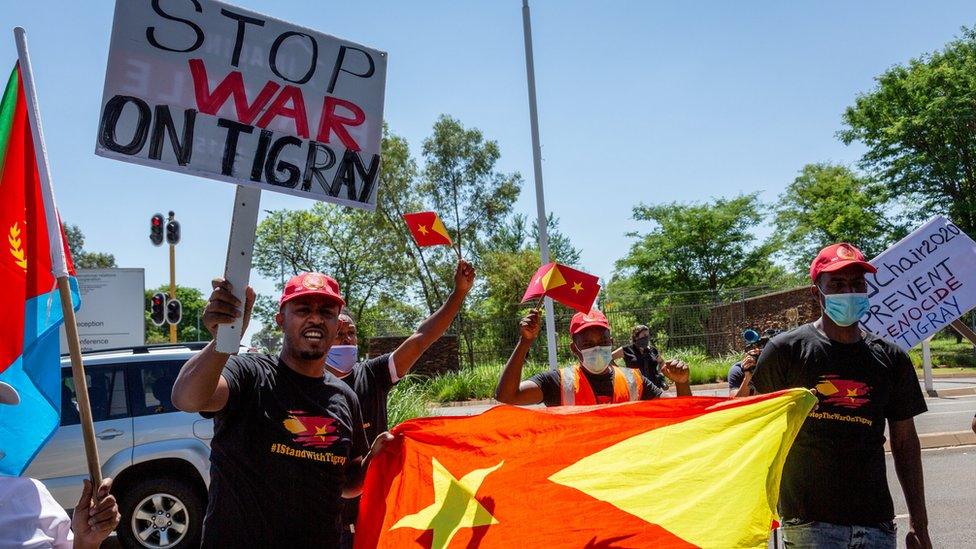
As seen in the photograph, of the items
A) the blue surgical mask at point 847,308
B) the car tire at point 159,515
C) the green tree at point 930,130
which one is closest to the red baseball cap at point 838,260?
the blue surgical mask at point 847,308

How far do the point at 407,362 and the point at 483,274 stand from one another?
95.2 ft

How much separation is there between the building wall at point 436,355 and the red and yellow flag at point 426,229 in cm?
1969

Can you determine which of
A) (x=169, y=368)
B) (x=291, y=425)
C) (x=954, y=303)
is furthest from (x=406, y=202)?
(x=291, y=425)

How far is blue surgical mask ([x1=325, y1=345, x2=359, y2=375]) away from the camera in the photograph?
196 inches

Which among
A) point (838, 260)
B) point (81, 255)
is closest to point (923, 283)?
point (838, 260)

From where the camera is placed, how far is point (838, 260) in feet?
12.1

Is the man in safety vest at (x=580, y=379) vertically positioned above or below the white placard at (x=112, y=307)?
below

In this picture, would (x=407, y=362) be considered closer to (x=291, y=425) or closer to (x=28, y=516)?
(x=291, y=425)

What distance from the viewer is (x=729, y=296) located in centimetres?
2814

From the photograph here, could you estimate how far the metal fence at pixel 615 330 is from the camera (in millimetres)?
26125

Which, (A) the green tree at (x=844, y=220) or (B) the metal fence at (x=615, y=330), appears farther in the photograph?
(A) the green tree at (x=844, y=220)

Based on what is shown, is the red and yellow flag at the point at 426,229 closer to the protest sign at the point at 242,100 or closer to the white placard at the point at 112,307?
the protest sign at the point at 242,100

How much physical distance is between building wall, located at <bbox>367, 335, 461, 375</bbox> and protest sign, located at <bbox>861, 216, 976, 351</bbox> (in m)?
19.8

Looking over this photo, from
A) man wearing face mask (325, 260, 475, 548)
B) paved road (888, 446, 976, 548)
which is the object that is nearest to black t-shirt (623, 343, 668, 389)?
paved road (888, 446, 976, 548)
